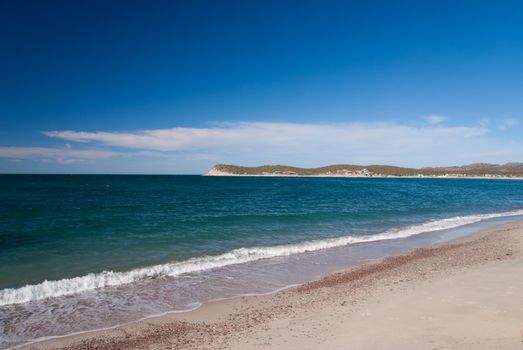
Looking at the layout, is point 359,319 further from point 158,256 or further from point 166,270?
point 158,256

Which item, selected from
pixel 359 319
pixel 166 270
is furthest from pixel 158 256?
pixel 359 319

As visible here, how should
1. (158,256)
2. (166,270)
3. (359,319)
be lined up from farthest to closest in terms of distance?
(158,256) → (166,270) → (359,319)

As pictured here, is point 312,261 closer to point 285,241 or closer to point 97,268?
point 285,241

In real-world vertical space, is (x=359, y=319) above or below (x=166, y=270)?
above

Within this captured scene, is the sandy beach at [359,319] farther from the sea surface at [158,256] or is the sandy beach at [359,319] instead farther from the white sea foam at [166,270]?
the white sea foam at [166,270]

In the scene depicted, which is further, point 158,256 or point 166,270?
point 158,256

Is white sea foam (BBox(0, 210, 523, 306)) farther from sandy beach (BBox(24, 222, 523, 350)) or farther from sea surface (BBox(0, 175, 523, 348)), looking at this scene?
sandy beach (BBox(24, 222, 523, 350))

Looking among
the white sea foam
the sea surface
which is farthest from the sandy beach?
the white sea foam

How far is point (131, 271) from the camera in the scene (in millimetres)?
14000

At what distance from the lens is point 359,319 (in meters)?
8.14

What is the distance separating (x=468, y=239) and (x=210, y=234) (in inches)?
643

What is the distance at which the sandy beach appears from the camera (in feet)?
22.8

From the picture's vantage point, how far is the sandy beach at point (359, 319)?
22.8 ft

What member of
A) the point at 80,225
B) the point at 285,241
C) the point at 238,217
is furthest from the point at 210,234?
the point at 80,225
